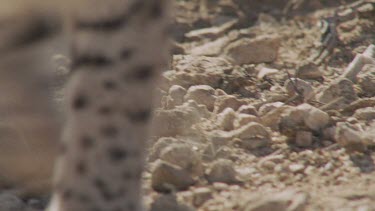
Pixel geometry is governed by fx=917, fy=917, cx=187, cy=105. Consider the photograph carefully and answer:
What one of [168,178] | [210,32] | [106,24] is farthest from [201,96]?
[106,24]

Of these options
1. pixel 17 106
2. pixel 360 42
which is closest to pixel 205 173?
pixel 17 106

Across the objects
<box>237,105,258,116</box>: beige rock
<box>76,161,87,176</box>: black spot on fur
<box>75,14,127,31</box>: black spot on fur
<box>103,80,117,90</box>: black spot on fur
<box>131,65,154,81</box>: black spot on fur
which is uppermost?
<box>75,14,127,31</box>: black spot on fur

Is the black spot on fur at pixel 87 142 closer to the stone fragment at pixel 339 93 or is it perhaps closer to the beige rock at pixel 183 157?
the beige rock at pixel 183 157

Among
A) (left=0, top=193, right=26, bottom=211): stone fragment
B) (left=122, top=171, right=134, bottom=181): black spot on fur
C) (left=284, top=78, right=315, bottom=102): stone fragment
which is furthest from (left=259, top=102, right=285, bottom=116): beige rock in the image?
Answer: (left=122, top=171, right=134, bottom=181): black spot on fur

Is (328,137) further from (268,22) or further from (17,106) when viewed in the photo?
(268,22)

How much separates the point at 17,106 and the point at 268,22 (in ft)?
6.09

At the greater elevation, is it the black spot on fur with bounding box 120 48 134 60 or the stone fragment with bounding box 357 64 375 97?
the black spot on fur with bounding box 120 48 134 60

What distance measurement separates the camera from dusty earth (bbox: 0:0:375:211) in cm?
237

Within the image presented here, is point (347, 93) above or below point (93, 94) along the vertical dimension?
below

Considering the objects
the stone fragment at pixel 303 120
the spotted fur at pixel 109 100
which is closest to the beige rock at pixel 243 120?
the stone fragment at pixel 303 120

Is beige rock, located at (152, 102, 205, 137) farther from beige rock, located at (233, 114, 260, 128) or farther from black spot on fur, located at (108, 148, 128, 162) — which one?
black spot on fur, located at (108, 148, 128, 162)

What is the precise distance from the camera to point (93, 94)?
1963 millimetres

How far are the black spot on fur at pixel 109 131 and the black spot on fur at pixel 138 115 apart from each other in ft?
0.13

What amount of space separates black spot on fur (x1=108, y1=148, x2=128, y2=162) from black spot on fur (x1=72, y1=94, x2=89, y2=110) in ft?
0.37
